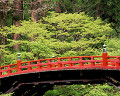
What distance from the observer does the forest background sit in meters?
16.2

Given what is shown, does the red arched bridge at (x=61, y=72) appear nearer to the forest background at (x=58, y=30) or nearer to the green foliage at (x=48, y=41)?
the green foliage at (x=48, y=41)

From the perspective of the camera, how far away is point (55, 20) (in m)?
18.0

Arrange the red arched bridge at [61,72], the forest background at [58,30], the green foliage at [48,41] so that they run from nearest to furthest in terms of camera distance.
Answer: the red arched bridge at [61,72] → the green foliage at [48,41] → the forest background at [58,30]

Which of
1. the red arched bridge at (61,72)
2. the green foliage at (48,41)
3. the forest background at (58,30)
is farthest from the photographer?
the forest background at (58,30)

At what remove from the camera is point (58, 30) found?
18.1 m

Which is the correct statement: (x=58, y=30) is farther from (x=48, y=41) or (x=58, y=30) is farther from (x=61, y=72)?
(x=61, y=72)

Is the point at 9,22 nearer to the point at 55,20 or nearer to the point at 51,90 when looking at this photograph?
the point at 55,20

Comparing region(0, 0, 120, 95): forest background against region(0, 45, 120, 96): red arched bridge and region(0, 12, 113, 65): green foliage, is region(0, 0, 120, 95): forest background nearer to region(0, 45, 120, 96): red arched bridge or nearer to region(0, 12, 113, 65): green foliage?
region(0, 12, 113, 65): green foliage

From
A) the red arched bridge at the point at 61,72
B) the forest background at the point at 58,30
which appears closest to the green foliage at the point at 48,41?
the forest background at the point at 58,30

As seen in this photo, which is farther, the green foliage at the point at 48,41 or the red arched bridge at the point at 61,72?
the green foliage at the point at 48,41

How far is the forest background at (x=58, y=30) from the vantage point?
16156 millimetres

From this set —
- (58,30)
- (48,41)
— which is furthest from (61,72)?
(58,30)

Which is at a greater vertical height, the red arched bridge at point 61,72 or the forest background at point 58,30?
the forest background at point 58,30

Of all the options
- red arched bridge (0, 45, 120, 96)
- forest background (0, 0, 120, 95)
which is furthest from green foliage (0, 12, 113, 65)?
red arched bridge (0, 45, 120, 96)
